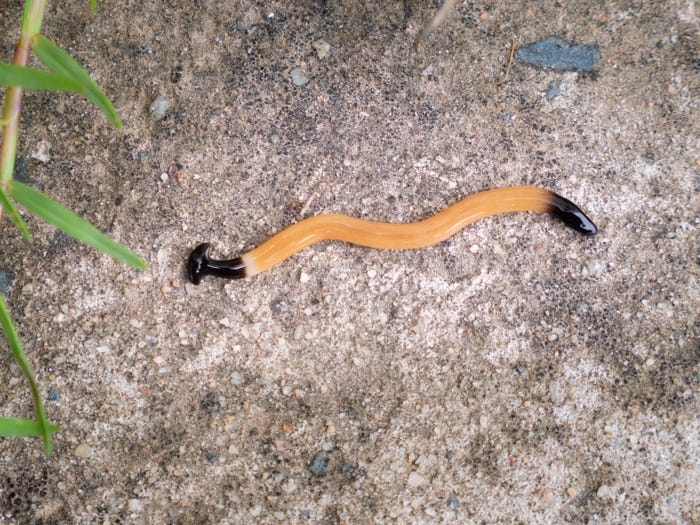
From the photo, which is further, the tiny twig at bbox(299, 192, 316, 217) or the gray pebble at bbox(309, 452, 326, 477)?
the tiny twig at bbox(299, 192, 316, 217)

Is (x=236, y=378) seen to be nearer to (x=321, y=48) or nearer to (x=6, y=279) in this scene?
(x=6, y=279)

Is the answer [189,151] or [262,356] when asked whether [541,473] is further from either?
[189,151]

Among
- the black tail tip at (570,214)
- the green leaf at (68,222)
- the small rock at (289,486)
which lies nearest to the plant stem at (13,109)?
the green leaf at (68,222)

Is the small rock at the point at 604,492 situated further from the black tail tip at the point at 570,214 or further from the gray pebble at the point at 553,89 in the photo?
the gray pebble at the point at 553,89

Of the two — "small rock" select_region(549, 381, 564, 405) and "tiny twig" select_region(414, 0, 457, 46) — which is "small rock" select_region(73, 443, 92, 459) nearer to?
"small rock" select_region(549, 381, 564, 405)

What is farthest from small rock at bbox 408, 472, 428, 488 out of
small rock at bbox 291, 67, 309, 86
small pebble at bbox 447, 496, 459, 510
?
small rock at bbox 291, 67, 309, 86

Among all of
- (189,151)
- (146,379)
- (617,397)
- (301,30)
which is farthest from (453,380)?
(301,30)
